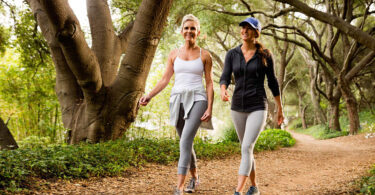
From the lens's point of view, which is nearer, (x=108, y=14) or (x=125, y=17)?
(x=108, y=14)

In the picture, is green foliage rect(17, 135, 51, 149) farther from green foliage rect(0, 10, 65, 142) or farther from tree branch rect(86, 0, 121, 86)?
tree branch rect(86, 0, 121, 86)

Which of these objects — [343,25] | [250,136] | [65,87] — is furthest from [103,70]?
[343,25]

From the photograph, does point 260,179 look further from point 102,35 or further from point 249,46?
point 102,35

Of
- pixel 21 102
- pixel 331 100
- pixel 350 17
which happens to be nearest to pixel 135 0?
pixel 21 102

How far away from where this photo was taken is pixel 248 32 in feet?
11.8

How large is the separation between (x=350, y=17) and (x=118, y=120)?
39.0ft

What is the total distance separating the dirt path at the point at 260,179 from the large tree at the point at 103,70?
1800 mm

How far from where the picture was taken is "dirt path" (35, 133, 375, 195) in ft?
14.1

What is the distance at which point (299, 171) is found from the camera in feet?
21.8

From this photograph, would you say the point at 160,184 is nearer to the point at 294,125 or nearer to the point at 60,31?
the point at 60,31

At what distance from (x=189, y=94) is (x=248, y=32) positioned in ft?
3.41

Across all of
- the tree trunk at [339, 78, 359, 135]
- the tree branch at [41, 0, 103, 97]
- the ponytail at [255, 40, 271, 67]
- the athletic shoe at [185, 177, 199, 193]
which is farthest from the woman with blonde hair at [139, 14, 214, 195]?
the tree trunk at [339, 78, 359, 135]

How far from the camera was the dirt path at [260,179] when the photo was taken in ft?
14.1

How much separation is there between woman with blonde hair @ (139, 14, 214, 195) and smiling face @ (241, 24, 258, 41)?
53cm
